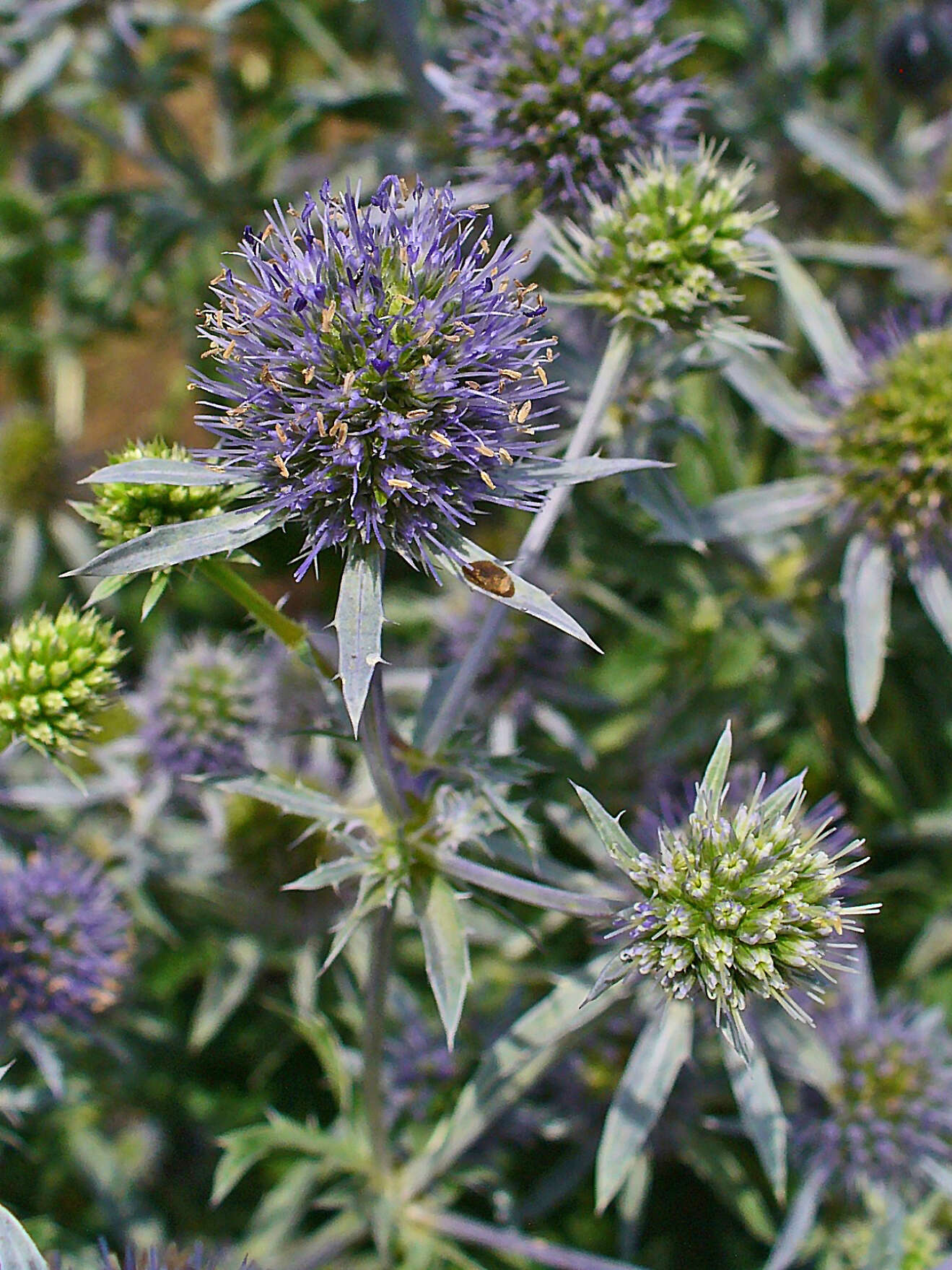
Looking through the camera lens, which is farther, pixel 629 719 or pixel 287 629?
pixel 629 719

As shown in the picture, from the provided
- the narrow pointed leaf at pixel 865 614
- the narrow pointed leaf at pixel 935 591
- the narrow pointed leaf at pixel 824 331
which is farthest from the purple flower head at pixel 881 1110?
the narrow pointed leaf at pixel 824 331

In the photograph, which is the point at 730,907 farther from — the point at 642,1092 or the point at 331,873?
the point at 642,1092

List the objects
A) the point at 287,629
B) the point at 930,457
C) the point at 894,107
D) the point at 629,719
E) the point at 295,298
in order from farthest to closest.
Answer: the point at 894,107 → the point at 629,719 → the point at 930,457 → the point at 287,629 → the point at 295,298

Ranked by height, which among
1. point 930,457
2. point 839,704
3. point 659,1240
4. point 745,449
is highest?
point 745,449

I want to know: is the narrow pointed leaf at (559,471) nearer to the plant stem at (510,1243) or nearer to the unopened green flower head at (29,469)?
the plant stem at (510,1243)

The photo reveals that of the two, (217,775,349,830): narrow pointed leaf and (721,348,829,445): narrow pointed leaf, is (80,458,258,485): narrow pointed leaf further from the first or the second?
(721,348,829,445): narrow pointed leaf

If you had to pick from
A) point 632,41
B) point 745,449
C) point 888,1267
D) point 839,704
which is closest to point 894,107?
point 745,449

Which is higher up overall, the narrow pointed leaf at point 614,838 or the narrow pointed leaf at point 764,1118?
the narrow pointed leaf at point 614,838

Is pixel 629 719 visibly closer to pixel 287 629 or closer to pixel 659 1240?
pixel 659 1240
